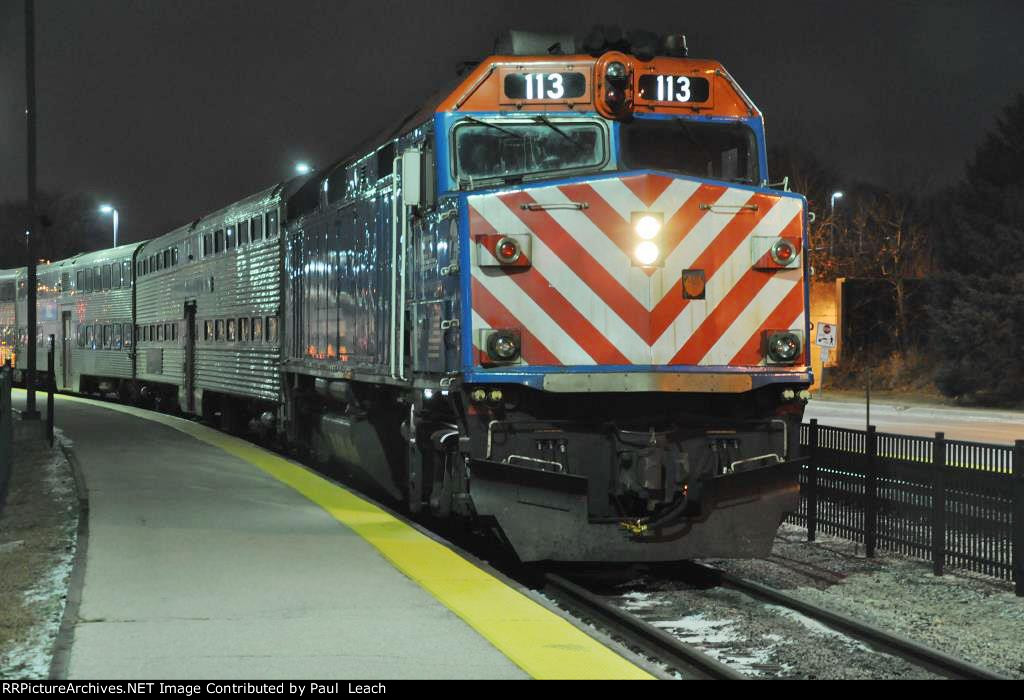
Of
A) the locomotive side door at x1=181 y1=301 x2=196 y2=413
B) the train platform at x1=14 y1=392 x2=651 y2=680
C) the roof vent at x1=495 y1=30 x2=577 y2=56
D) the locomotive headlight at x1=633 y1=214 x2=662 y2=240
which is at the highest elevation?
the roof vent at x1=495 y1=30 x2=577 y2=56

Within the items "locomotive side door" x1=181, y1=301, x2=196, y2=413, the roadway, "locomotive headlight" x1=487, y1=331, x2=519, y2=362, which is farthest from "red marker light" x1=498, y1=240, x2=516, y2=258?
"locomotive side door" x1=181, y1=301, x2=196, y2=413

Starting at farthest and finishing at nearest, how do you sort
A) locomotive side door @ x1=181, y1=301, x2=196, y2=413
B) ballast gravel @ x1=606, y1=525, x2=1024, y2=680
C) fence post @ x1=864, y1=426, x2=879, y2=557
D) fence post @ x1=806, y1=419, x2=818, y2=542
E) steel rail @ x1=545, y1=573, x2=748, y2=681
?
locomotive side door @ x1=181, y1=301, x2=196, y2=413 → fence post @ x1=806, y1=419, x2=818, y2=542 → fence post @ x1=864, y1=426, x2=879, y2=557 → ballast gravel @ x1=606, y1=525, x2=1024, y2=680 → steel rail @ x1=545, y1=573, x2=748, y2=681

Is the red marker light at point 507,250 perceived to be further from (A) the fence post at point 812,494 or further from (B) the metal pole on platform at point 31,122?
(B) the metal pole on platform at point 31,122

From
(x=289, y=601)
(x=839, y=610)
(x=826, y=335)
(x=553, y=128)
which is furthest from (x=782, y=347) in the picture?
(x=826, y=335)

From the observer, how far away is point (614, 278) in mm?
9047

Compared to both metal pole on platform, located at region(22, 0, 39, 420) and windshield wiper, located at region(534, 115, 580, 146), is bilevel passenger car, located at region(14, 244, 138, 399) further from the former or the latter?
windshield wiper, located at region(534, 115, 580, 146)

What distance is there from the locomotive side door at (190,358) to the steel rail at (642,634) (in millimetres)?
16603

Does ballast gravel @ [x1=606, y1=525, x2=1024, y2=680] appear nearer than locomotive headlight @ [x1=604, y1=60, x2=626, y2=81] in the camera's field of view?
Yes

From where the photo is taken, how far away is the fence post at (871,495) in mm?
10883

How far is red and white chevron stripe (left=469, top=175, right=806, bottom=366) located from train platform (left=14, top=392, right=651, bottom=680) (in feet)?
5.97

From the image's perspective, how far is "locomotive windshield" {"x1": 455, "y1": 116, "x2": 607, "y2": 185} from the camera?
940 centimetres

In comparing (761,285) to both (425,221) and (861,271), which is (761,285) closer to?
(425,221)

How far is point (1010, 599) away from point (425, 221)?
5175 mm

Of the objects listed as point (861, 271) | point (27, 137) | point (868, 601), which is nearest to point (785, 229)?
point (868, 601)
